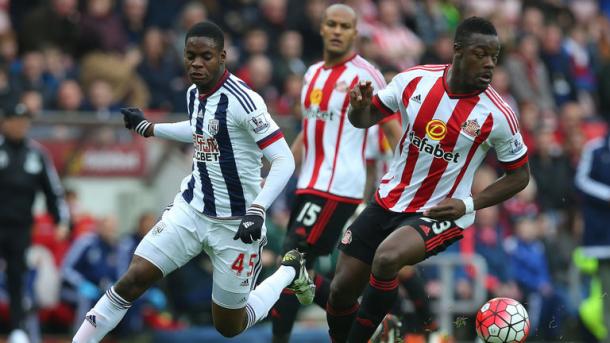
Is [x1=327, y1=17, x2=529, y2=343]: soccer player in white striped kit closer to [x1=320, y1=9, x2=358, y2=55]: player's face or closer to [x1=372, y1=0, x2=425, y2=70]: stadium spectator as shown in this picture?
[x1=320, y1=9, x2=358, y2=55]: player's face

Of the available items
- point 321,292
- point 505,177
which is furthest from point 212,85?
point 321,292

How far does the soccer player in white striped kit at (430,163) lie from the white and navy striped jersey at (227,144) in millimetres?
778

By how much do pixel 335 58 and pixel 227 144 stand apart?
82.0 inches

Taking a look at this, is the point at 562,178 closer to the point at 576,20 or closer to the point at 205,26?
the point at 576,20

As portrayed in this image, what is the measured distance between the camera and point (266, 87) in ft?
55.6

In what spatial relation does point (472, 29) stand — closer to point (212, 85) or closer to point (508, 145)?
point (508, 145)

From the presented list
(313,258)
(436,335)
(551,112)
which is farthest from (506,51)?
(313,258)

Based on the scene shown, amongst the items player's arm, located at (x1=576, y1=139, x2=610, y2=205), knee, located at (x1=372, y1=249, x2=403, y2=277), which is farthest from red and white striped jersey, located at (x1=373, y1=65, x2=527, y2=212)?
player's arm, located at (x1=576, y1=139, x2=610, y2=205)

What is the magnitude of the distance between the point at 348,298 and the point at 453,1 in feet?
44.7

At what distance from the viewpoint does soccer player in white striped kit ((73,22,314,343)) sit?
857 centimetres

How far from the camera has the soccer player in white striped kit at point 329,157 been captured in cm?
1013

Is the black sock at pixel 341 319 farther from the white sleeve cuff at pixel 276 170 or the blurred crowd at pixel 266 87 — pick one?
the blurred crowd at pixel 266 87

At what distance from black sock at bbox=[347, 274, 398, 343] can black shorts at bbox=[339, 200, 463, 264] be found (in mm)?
314

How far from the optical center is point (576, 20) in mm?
24047
